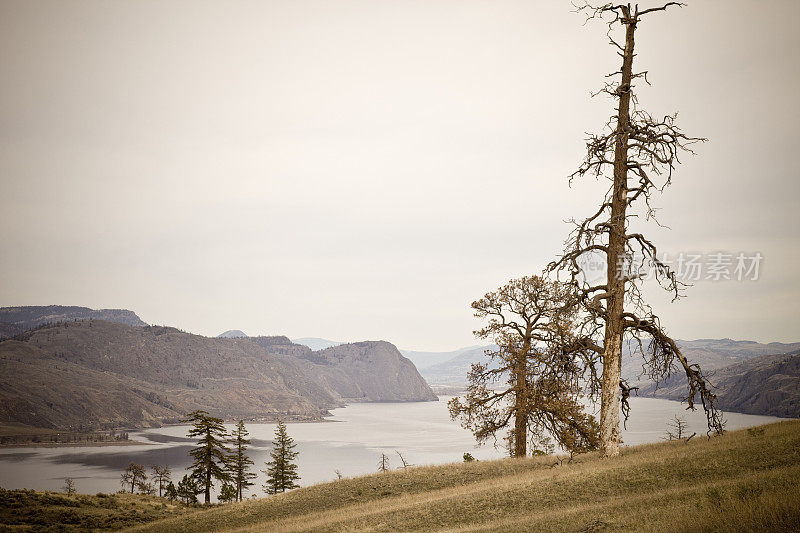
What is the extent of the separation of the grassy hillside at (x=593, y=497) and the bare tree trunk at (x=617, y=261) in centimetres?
165

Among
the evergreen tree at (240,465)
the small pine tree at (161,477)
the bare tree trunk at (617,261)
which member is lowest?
the small pine tree at (161,477)

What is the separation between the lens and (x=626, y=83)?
17.9 m

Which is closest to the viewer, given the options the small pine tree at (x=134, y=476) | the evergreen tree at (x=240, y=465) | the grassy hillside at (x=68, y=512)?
the grassy hillside at (x=68, y=512)

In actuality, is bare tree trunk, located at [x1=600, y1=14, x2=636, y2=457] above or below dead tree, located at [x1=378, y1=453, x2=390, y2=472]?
above

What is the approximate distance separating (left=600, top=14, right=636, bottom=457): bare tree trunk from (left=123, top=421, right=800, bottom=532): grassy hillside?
1.65 meters

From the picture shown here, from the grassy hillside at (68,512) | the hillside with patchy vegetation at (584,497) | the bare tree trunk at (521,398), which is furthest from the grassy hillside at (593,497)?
the grassy hillside at (68,512)

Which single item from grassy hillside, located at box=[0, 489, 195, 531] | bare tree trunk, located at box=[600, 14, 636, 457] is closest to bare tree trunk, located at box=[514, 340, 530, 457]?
bare tree trunk, located at box=[600, 14, 636, 457]

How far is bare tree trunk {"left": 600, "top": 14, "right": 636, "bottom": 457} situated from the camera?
17.7 m

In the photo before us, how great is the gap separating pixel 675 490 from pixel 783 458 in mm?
3508

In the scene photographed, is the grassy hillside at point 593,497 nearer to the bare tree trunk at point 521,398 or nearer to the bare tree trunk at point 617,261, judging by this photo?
the bare tree trunk at point 617,261

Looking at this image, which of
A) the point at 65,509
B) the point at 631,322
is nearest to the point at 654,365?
the point at 631,322

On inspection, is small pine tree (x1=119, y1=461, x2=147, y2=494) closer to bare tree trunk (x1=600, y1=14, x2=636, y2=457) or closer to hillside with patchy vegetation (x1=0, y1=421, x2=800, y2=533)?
hillside with patchy vegetation (x1=0, y1=421, x2=800, y2=533)

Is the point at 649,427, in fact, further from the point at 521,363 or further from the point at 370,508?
the point at 370,508

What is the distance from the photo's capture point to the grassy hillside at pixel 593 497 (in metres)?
10.1
